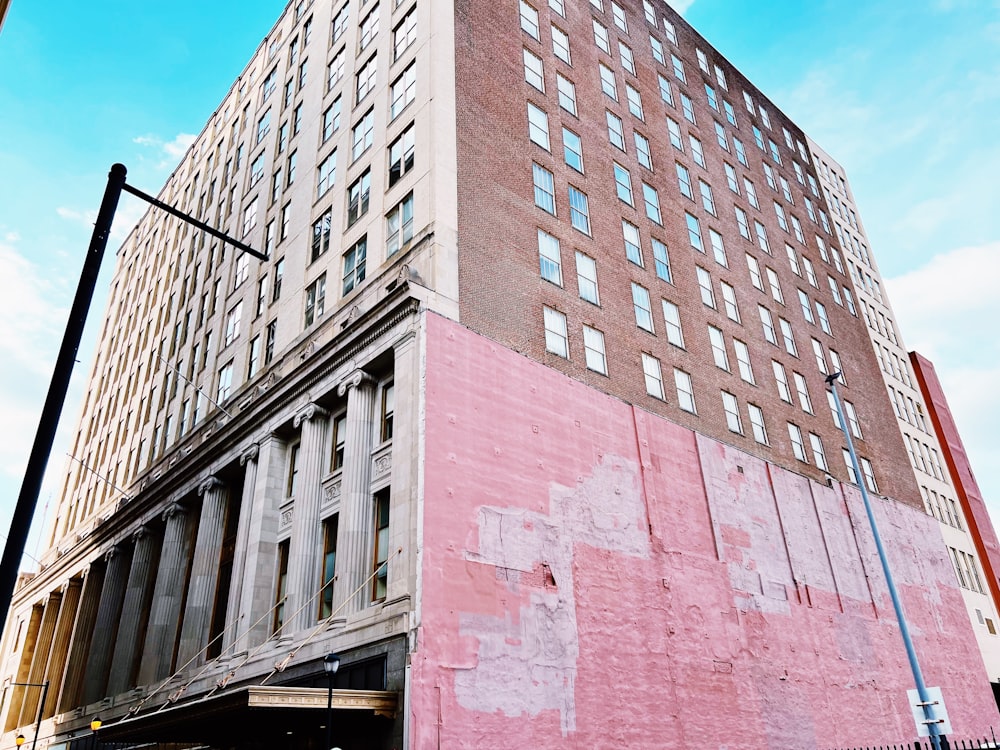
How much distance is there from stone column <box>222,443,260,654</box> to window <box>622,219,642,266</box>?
1845 centimetres

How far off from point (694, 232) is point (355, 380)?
73.3 ft

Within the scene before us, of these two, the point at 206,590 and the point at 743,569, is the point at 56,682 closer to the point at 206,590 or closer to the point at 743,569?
the point at 206,590

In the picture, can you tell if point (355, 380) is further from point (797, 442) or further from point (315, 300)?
point (797, 442)

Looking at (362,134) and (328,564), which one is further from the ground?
(362,134)

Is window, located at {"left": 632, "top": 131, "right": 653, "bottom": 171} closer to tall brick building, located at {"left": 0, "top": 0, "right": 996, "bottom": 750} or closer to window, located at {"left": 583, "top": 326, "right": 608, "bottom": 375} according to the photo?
tall brick building, located at {"left": 0, "top": 0, "right": 996, "bottom": 750}

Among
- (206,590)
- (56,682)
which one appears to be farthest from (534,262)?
(56,682)

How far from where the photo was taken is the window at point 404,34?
1327 inches

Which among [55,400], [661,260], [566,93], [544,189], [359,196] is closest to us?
[55,400]

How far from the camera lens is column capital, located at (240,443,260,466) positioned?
107 feet

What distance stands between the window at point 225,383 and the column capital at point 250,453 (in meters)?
6.44

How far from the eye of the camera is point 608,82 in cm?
4109

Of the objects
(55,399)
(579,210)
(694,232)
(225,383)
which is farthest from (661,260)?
(55,399)

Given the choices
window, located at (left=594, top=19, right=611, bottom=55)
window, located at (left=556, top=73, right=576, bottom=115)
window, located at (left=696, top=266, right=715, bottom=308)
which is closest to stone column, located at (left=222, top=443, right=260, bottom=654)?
window, located at (left=556, top=73, right=576, bottom=115)

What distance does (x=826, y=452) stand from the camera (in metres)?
42.0
